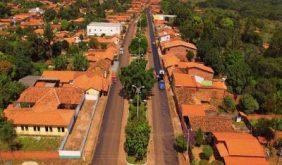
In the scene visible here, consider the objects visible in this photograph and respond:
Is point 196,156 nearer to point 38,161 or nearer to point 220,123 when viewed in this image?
point 220,123

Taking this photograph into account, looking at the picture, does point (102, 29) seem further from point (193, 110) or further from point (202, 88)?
point (193, 110)

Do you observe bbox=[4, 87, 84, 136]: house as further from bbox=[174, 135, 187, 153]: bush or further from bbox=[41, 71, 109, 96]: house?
bbox=[174, 135, 187, 153]: bush

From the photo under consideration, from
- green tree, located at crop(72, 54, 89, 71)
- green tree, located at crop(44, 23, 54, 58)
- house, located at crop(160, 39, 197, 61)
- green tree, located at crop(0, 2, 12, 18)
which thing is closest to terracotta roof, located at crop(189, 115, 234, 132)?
green tree, located at crop(72, 54, 89, 71)

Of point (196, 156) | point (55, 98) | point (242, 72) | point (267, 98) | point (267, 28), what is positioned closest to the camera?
point (196, 156)

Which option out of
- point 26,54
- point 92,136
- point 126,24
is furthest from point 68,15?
point 92,136

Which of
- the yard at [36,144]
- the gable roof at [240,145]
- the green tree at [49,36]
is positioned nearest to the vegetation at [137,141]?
the gable roof at [240,145]

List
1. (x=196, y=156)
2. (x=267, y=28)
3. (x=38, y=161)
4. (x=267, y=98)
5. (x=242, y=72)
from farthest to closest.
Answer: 1. (x=267, y=28)
2. (x=242, y=72)
3. (x=267, y=98)
4. (x=196, y=156)
5. (x=38, y=161)

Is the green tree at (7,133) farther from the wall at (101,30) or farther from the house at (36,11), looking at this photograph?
the house at (36,11)

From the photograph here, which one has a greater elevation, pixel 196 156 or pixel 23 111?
pixel 23 111
